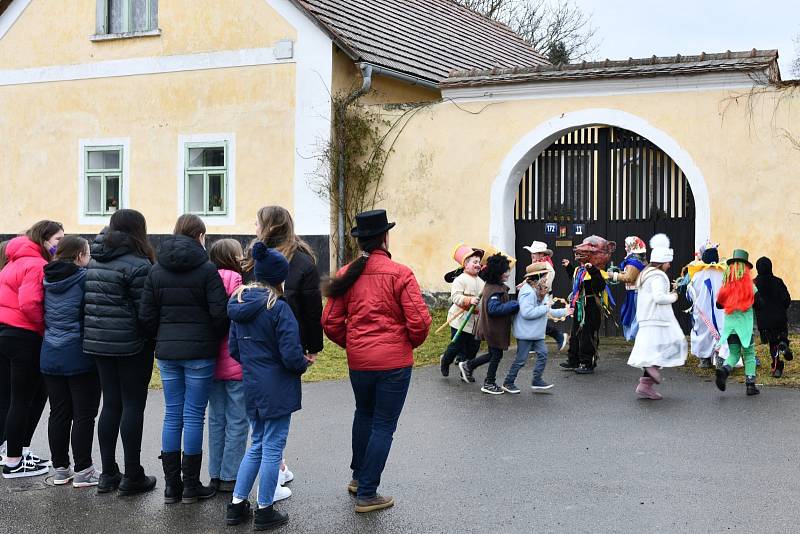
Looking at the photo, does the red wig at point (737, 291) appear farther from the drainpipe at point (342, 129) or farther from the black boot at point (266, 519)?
the drainpipe at point (342, 129)

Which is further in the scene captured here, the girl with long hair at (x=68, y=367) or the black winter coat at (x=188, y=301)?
the girl with long hair at (x=68, y=367)

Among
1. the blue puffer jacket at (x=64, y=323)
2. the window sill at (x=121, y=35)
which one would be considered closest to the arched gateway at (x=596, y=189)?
the window sill at (x=121, y=35)

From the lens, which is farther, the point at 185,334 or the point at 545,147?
the point at 545,147

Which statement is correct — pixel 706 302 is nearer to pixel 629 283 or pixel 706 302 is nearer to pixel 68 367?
pixel 629 283

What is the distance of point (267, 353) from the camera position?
607 centimetres

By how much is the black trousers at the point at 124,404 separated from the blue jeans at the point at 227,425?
50 cm

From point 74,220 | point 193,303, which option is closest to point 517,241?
point 74,220

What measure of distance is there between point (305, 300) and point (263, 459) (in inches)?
41.6

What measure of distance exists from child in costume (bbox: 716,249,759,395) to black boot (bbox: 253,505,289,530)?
18.2 ft

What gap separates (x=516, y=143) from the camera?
15.2 meters

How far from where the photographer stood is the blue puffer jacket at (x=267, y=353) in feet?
19.7

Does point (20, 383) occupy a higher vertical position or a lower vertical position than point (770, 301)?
lower

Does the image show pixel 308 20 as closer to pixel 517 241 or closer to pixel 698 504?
pixel 517 241

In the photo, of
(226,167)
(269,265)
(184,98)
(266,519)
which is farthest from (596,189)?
(266,519)
